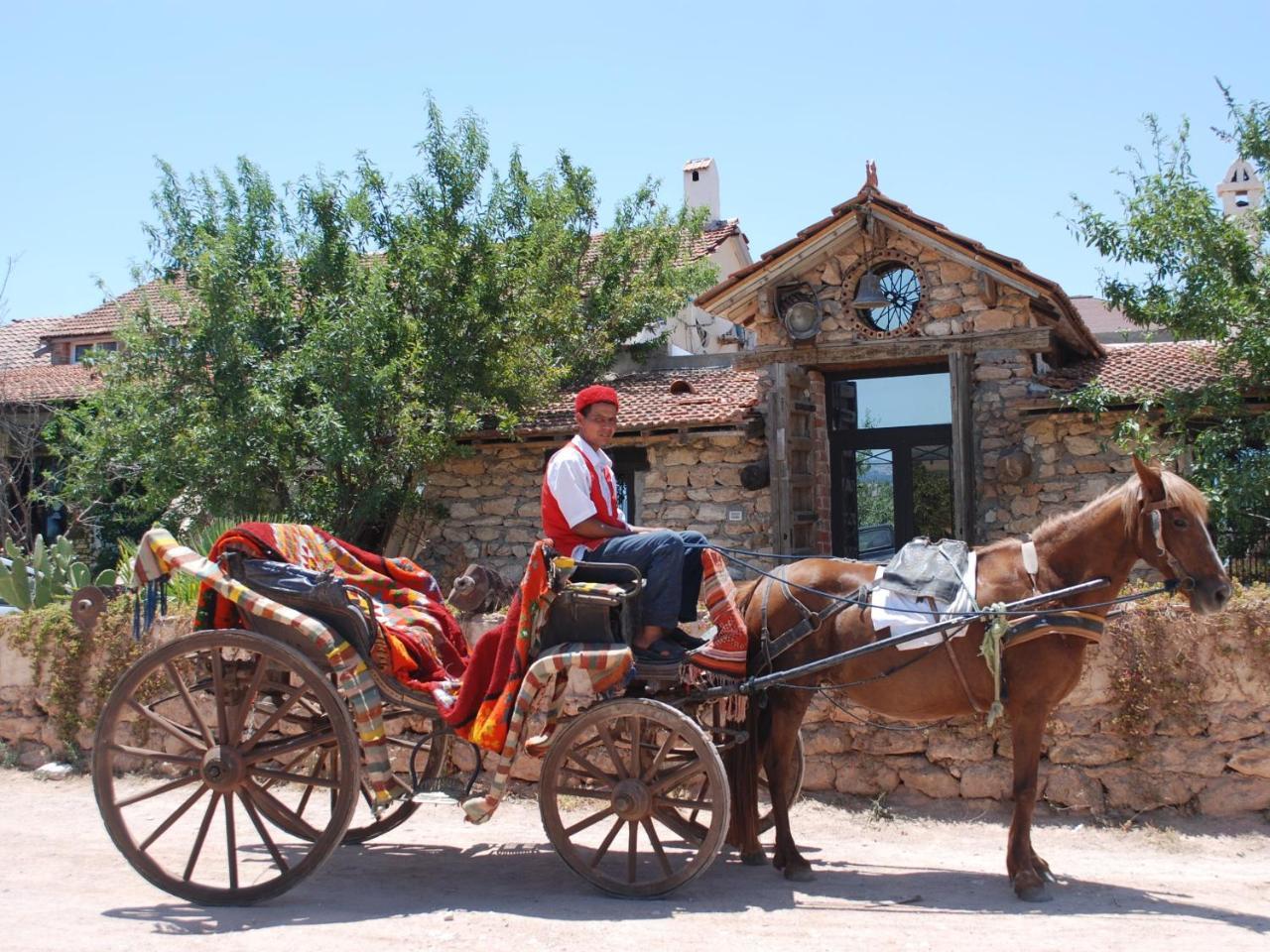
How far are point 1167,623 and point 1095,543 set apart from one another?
5.63 feet

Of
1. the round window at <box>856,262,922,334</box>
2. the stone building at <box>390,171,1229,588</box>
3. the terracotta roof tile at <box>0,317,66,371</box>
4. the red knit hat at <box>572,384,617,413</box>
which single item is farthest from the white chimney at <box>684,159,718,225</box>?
the red knit hat at <box>572,384,617,413</box>

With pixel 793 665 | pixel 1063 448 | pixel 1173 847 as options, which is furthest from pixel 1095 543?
pixel 1063 448

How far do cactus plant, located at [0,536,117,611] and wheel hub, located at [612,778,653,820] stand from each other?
669 cm

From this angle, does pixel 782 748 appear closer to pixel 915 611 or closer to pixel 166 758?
pixel 915 611

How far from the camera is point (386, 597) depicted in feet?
20.9

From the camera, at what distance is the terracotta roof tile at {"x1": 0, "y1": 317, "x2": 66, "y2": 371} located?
75.5ft

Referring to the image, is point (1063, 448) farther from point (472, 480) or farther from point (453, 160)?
point (453, 160)

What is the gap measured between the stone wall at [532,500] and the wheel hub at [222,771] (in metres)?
8.35

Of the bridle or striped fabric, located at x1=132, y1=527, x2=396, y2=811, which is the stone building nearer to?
the bridle

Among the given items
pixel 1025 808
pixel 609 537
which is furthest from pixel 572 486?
pixel 1025 808

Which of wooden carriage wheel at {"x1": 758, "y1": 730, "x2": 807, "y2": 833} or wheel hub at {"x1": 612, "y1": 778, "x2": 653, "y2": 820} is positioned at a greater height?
wheel hub at {"x1": 612, "y1": 778, "x2": 653, "y2": 820}

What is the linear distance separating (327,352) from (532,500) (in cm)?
320

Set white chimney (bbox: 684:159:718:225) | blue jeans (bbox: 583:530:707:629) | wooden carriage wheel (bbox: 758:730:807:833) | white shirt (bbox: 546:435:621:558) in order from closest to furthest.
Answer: blue jeans (bbox: 583:530:707:629) < white shirt (bbox: 546:435:621:558) < wooden carriage wheel (bbox: 758:730:807:833) < white chimney (bbox: 684:159:718:225)

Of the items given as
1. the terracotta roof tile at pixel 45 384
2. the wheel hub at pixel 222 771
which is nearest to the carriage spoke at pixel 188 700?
the wheel hub at pixel 222 771
